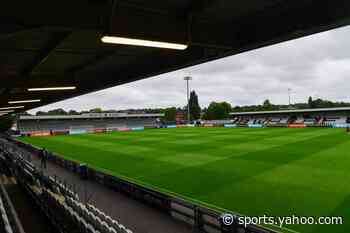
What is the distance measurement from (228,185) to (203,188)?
1200mm

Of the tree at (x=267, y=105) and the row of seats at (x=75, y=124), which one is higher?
the tree at (x=267, y=105)

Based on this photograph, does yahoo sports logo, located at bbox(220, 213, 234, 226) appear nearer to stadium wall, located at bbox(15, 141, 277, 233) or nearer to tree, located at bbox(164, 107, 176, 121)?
stadium wall, located at bbox(15, 141, 277, 233)

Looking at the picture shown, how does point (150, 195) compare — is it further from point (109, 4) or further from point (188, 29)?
point (109, 4)

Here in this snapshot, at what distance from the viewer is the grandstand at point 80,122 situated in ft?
242

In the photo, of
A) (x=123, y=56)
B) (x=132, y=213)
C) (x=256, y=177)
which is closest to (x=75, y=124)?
(x=256, y=177)

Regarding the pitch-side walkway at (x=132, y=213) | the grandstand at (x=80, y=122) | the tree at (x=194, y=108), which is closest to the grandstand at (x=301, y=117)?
the grandstand at (x=80, y=122)

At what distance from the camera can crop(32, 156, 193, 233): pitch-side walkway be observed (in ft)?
28.3

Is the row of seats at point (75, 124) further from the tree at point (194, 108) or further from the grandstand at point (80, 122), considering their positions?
the tree at point (194, 108)

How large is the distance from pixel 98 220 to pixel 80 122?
7759cm

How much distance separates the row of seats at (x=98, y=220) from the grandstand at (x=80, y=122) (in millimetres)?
64433

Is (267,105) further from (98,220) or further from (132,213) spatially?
(98,220)

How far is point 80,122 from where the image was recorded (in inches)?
3137

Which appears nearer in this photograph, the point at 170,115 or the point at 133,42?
the point at 133,42

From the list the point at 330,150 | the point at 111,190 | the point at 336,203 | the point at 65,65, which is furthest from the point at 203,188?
the point at 330,150
